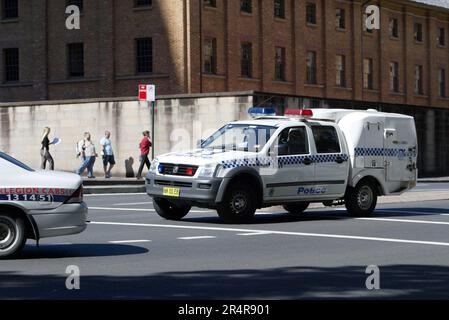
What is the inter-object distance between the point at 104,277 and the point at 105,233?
585 centimetres

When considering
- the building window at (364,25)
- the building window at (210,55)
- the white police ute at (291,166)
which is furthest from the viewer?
the building window at (364,25)

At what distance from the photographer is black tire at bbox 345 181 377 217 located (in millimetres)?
20953

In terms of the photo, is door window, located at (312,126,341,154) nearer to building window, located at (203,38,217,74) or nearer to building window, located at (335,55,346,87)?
building window, located at (203,38,217,74)

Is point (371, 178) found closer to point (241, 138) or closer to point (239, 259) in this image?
point (241, 138)

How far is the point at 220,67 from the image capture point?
50.7 m

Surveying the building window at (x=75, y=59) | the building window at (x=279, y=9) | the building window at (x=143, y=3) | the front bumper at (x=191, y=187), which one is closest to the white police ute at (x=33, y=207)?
the front bumper at (x=191, y=187)

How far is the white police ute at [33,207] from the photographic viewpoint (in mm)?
12992

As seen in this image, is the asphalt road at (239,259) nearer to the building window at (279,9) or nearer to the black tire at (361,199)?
the black tire at (361,199)

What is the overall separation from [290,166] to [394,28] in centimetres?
4625

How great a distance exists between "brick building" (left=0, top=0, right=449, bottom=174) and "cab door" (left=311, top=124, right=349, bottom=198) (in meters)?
21.8

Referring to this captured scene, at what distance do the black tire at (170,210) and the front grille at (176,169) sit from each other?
842mm
